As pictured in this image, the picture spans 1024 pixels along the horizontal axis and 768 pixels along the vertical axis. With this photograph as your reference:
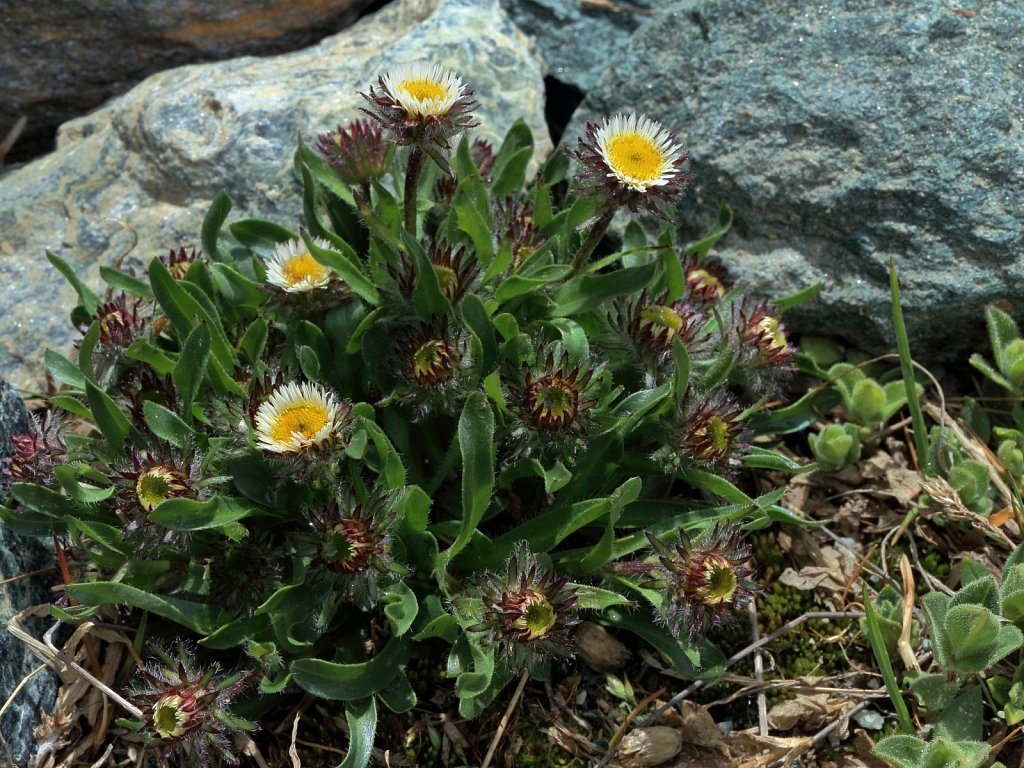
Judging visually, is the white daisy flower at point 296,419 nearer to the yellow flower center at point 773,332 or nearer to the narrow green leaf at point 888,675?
the yellow flower center at point 773,332

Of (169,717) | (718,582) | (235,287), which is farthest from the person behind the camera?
(235,287)

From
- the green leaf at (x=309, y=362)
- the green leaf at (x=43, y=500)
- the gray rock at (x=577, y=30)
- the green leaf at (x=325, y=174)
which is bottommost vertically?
the green leaf at (x=43, y=500)

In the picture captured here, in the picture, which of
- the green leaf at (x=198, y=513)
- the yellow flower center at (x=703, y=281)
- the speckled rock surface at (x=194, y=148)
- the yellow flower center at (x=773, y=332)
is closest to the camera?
the green leaf at (x=198, y=513)

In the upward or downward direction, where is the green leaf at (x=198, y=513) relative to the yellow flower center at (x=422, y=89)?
downward

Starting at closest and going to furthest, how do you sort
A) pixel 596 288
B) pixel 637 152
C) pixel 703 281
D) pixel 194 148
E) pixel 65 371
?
1. pixel 637 152
2. pixel 596 288
3. pixel 65 371
4. pixel 703 281
5. pixel 194 148

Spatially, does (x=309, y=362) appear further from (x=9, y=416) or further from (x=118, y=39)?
(x=118, y=39)

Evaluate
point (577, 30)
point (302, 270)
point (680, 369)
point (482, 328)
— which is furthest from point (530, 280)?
point (577, 30)

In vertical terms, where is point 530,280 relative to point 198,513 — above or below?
above

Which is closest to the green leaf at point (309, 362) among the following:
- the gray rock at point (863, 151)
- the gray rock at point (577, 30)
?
the gray rock at point (863, 151)
